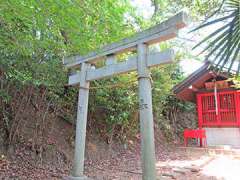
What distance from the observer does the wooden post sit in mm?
3863

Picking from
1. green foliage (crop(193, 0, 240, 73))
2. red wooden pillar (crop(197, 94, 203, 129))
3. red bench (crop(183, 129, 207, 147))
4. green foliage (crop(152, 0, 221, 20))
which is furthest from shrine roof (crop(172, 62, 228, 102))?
green foliage (crop(193, 0, 240, 73))

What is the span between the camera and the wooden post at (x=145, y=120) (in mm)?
3863

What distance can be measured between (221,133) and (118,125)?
5.54 metres

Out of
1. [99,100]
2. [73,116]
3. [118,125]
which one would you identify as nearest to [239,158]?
[118,125]

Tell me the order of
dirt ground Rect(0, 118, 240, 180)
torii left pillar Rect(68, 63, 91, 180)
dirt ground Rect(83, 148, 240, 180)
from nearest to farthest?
1. torii left pillar Rect(68, 63, 91, 180)
2. dirt ground Rect(0, 118, 240, 180)
3. dirt ground Rect(83, 148, 240, 180)

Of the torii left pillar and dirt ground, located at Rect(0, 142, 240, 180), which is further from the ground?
the torii left pillar

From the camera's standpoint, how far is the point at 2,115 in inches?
226

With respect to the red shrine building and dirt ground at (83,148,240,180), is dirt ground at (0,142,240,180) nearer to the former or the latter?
dirt ground at (83,148,240,180)

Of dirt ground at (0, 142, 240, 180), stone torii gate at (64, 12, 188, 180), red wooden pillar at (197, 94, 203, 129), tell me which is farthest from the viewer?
red wooden pillar at (197, 94, 203, 129)

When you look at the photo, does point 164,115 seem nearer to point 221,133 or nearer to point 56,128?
point 221,133

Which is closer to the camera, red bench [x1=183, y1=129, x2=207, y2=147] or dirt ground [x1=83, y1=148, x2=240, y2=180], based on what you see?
dirt ground [x1=83, y1=148, x2=240, y2=180]

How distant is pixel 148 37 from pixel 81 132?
251 centimetres

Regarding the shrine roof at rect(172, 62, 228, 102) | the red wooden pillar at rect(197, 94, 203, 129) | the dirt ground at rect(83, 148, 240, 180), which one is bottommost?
the dirt ground at rect(83, 148, 240, 180)

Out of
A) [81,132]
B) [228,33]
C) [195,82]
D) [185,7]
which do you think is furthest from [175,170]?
[195,82]
